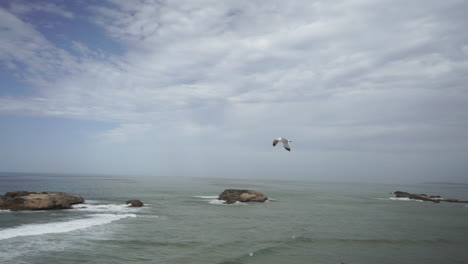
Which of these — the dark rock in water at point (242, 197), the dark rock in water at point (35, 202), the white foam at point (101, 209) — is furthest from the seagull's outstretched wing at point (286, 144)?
the dark rock in water at point (242, 197)

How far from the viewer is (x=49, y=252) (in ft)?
57.8

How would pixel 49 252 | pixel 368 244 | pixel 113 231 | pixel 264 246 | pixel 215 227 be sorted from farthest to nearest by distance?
pixel 215 227 → pixel 113 231 → pixel 368 244 → pixel 264 246 → pixel 49 252

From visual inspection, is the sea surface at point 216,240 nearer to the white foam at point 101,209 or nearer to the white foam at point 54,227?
the white foam at point 54,227

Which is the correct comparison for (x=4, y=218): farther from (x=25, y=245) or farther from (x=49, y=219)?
(x=25, y=245)

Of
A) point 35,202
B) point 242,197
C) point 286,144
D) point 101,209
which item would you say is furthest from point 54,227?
point 242,197

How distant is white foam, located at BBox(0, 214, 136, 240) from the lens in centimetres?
2246

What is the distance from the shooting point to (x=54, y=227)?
2522 cm

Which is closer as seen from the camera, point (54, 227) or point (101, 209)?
point (54, 227)

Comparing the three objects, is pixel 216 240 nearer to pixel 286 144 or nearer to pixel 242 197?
pixel 286 144

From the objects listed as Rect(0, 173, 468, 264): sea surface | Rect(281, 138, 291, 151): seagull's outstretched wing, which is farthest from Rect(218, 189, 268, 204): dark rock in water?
Rect(281, 138, 291, 151): seagull's outstretched wing

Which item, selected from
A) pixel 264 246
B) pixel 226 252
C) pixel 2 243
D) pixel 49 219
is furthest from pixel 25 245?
pixel 264 246

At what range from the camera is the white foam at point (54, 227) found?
22462 millimetres

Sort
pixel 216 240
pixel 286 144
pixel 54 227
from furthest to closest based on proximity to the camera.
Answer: pixel 54 227 → pixel 216 240 → pixel 286 144

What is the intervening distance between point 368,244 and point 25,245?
82.7ft
